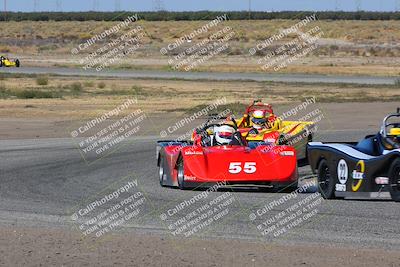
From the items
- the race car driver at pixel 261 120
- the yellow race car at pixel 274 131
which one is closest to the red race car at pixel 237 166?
the yellow race car at pixel 274 131

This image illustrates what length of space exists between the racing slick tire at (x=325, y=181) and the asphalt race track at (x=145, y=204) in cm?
28

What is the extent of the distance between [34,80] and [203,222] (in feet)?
142

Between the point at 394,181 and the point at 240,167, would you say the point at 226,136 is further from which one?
the point at 394,181

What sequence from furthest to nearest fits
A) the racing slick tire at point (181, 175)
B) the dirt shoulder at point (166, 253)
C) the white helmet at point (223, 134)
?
the white helmet at point (223, 134) < the racing slick tire at point (181, 175) < the dirt shoulder at point (166, 253)

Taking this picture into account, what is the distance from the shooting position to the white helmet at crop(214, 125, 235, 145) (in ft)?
59.4

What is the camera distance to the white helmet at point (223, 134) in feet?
59.4

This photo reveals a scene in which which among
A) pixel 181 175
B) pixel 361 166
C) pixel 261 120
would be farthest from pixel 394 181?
pixel 261 120

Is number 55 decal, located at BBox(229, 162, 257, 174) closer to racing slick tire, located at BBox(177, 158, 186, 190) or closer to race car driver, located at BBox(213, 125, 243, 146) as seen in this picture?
racing slick tire, located at BBox(177, 158, 186, 190)

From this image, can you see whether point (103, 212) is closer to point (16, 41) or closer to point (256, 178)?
point (256, 178)

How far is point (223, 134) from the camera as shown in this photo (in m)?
18.2

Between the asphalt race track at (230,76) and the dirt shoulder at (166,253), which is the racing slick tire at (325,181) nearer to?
the dirt shoulder at (166,253)

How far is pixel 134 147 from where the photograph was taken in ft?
84.9

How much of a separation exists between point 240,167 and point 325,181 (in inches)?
66.3

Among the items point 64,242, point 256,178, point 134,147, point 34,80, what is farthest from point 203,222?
point 34,80
